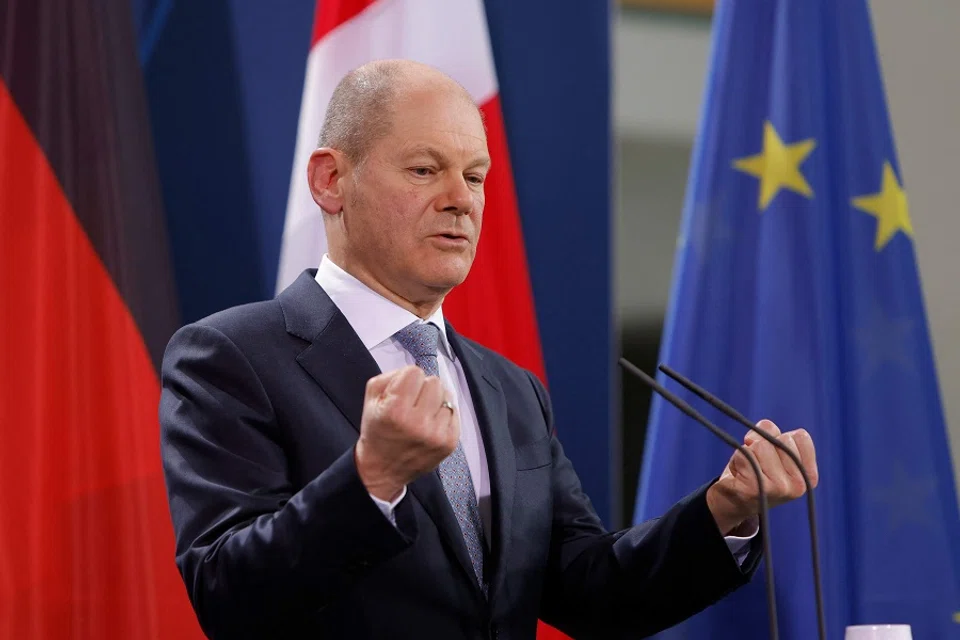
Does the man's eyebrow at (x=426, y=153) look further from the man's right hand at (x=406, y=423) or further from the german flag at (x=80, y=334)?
the german flag at (x=80, y=334)

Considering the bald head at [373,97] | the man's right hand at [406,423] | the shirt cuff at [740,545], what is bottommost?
the shirt cuff at [740,545]

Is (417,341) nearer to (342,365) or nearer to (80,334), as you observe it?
(342,365)

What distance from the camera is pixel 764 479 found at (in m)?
1.44

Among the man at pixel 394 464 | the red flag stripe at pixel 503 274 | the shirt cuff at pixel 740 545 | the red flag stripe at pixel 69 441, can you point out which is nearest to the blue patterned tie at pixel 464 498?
the man at pixel 394 464

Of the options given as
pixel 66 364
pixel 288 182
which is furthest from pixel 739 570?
Result: pixel 288 182

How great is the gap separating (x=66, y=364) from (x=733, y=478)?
116 centimetres

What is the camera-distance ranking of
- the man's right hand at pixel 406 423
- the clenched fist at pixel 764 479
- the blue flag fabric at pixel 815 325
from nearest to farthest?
the man's right hand at pixel 406 423, the clenched fist at pixel 764 479, the blue flag fabric at pixel 815 325

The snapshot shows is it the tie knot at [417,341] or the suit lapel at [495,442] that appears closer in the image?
the suit lapel at [495,442]

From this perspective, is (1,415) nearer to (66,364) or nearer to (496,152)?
(66,364)

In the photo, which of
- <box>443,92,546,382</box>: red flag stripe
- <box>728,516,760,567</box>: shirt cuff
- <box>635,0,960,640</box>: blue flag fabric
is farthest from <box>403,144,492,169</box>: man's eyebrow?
<box>635,0,960,640</box>: blue flag fabric

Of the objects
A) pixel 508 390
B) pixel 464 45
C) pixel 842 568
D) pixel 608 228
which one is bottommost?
pixel 842 568

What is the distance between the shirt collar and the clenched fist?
486 millimetres

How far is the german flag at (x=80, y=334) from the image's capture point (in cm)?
191

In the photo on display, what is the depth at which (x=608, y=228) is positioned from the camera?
277 cm
